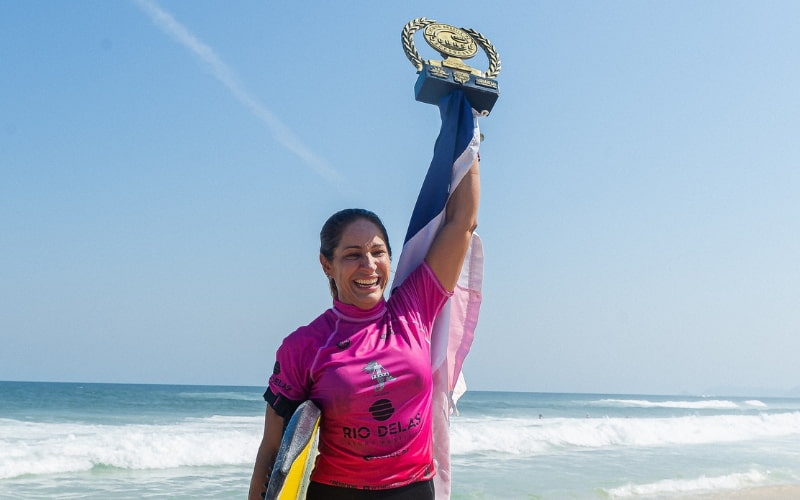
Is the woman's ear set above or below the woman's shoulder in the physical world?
above

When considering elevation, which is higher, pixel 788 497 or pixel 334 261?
pixel 334 261

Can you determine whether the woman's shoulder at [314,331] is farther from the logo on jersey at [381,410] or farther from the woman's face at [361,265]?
Answer: the logo on jersey at [381,410]

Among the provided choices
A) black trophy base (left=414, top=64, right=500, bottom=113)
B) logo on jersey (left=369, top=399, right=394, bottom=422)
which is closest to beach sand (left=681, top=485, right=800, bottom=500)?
black trophy base (left=414, top=64, right=500, bottom=113)

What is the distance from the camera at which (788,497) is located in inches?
340

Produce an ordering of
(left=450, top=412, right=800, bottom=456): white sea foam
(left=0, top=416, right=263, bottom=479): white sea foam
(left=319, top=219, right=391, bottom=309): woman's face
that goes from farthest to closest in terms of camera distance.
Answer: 1. (left=450, top=412, right=800, bottom=456): white sea foam
2. (left=0, top=416, right=263, bottom=479): white sea foam
3. (left=319, top=219, right=391, bottom=309): woman's face

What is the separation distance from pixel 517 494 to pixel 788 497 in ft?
11.3

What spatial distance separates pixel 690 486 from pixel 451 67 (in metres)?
8.77

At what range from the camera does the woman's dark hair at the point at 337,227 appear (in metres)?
2.23

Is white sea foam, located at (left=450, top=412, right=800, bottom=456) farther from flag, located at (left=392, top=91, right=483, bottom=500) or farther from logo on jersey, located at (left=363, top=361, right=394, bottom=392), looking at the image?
logo on jersey, located at (left=363, top=361, right=394, bottom=392)

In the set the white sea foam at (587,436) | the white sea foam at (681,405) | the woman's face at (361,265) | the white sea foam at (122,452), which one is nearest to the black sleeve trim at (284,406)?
the woman's face at (361,265)

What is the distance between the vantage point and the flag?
2.48 metres

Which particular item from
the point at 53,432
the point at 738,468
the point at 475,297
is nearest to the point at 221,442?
the point at 53,432

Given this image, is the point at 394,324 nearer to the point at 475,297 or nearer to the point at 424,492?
the point at 424,492

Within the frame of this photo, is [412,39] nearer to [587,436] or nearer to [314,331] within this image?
[314,331]
